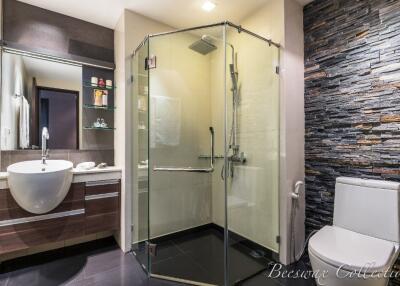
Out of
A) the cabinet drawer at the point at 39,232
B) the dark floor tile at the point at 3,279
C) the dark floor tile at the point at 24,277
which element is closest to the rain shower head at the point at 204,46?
the cabinet drawer at the point at 39,232

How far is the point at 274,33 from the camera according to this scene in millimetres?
2061

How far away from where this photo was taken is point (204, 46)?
222cm

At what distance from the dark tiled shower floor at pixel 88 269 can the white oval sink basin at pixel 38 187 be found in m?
0.55

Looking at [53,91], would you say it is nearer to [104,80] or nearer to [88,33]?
[104,80]

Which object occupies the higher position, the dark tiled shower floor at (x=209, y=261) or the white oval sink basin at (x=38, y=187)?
the white oval sink basin at (x=38, y=187)

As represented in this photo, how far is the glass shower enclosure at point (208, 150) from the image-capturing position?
1.97 meters

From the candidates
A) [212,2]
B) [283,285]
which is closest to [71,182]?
[283,285]

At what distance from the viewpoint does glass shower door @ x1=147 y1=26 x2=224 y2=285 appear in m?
2.08

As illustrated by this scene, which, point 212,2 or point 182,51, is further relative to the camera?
point 182,51

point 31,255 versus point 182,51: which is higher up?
point 182,51

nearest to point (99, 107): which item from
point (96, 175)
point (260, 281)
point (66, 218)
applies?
point (96, 175)

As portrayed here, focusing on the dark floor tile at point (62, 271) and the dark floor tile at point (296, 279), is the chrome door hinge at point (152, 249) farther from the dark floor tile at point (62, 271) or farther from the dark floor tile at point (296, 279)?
the dark floor tile at point (296, 279)

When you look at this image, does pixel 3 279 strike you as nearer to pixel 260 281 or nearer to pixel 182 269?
pixel 182 269

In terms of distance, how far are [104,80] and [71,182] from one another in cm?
116
